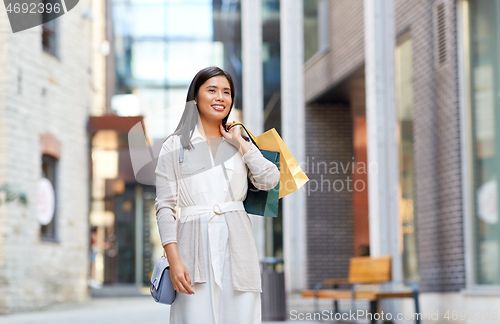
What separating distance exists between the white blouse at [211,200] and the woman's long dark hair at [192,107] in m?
0.02

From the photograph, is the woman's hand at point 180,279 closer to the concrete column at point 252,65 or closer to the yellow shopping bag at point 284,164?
the yellow shopping bag at point 284,164

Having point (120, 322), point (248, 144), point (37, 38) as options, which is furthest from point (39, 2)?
point (248, 144)

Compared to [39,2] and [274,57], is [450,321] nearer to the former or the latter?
[274,57]

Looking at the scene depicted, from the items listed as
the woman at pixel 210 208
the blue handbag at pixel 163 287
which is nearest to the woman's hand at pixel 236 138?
the woman at pixel 210 208

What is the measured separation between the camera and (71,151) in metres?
13.4

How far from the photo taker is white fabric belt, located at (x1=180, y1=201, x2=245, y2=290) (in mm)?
2232

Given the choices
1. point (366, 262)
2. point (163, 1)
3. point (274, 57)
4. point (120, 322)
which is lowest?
point (120, 322)

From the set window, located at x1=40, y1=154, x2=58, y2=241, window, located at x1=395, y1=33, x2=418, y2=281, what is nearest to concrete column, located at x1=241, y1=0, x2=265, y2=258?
window, located at x1=395, y1=33, x2=418, y2=281

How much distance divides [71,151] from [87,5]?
2.94 m

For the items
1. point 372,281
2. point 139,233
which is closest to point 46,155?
point 139,233

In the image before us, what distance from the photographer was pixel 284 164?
7.88 ft

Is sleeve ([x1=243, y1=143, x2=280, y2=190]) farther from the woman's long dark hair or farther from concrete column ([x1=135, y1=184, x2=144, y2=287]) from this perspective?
concrete column ([x1=135, y1=184, x2=144, y2=287])

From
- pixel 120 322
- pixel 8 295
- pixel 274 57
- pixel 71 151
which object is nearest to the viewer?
pixel 120 322

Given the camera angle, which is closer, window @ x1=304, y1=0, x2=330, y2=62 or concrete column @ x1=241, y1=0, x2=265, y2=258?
concrete column @ x1=241, y1=0, x2=265, y2=258
